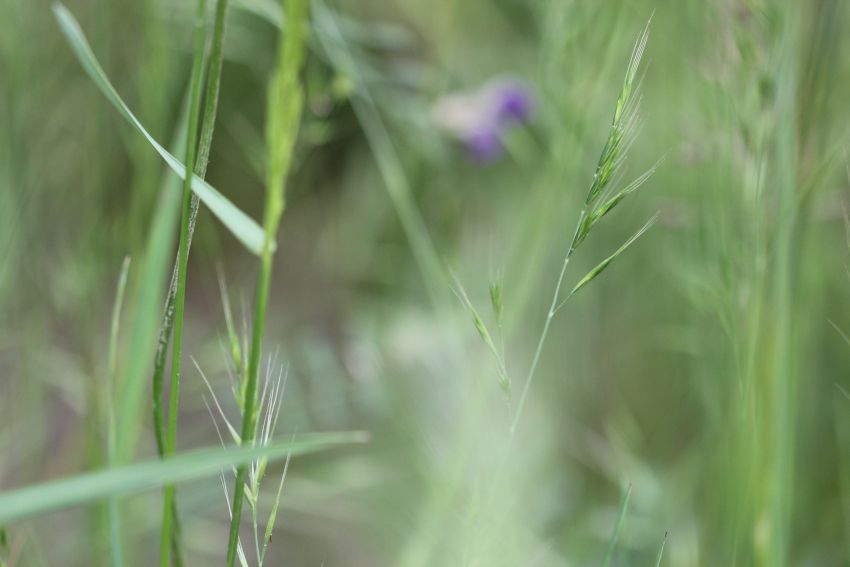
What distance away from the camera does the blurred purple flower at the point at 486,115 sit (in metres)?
0.45

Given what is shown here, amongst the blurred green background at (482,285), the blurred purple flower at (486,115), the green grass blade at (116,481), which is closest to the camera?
the green grass blade at (116,481)

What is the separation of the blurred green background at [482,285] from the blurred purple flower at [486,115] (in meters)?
0.02

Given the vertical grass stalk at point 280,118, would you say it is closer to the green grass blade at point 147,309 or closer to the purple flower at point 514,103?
the green grass blade at point 147,309

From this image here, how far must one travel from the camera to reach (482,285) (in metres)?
0.46

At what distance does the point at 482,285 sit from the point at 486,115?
0.13 metres

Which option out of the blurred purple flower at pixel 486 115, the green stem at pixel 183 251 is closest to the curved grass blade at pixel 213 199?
the green stem at pixel 183 251

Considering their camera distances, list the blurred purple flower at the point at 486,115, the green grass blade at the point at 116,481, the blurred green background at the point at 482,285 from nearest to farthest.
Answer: the green grass blade at the point at 116,481, the blurred green background at the point at 482,285, the blurred purple flower at the point at 486,115

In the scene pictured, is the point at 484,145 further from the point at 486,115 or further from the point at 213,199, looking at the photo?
the point at 213,199

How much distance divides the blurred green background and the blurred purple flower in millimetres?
17

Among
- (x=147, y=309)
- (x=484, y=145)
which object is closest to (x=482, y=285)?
(x=484, y=145)

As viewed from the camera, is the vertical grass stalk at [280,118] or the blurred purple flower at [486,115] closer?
the vertical grass stalk at [280,118]

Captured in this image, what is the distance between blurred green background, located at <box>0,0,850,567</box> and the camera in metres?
0.21

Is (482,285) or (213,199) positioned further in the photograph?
(482,285)

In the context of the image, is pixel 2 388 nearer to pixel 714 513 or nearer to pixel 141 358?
pixel 141 358
